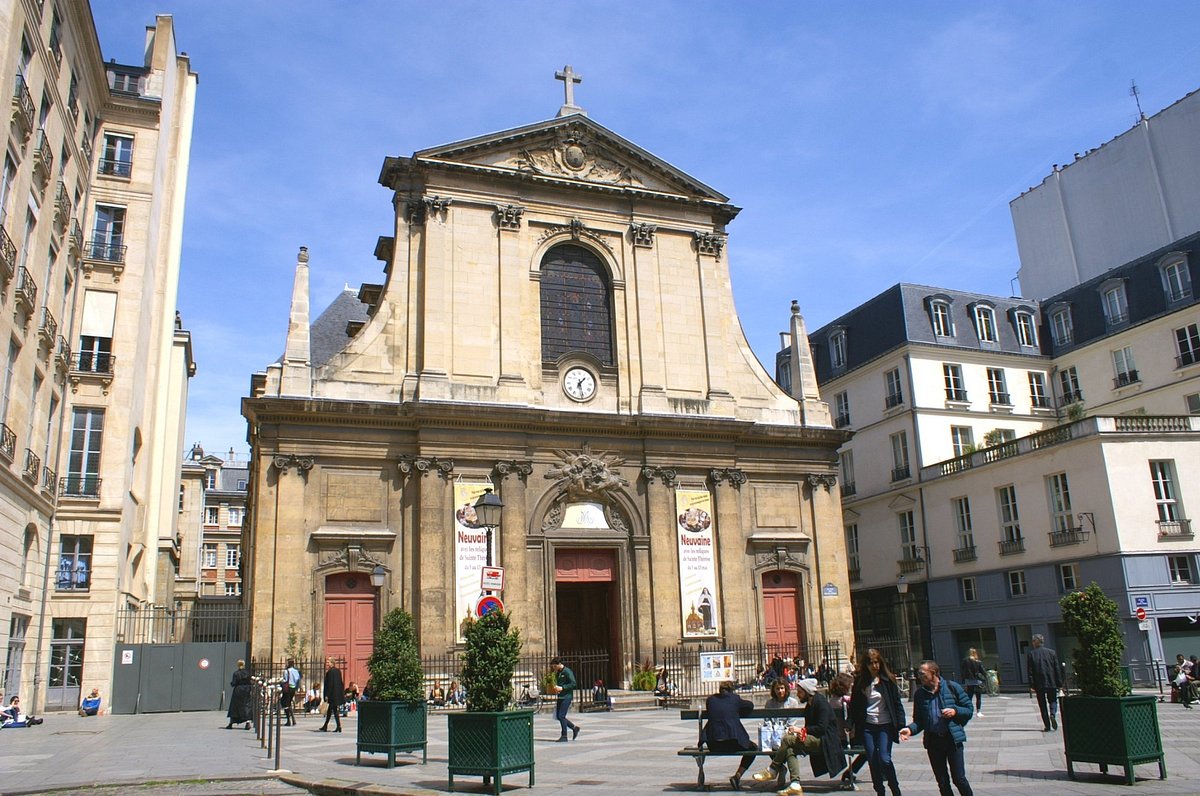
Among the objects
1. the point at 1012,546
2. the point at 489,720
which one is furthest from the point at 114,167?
the point at 1012,546

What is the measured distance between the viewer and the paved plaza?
10188 millimetres

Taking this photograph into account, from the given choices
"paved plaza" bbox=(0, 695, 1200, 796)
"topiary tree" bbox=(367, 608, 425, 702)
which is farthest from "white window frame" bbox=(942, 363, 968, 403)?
"topiary tree" bbox=(367, 608, 425, 702)

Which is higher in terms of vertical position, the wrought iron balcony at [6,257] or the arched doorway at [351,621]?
the wrought iron balcony at [6,257]

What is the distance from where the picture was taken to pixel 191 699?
23.8m

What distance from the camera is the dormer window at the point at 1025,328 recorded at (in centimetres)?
3697

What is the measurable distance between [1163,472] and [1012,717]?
510 inches

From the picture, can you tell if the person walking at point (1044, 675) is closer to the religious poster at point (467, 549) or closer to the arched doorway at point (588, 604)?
the arched doorway at point (588, 604)

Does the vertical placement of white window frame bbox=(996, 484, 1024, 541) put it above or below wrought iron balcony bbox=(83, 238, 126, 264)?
below

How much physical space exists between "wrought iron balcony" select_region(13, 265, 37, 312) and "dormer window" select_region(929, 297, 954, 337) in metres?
28.3

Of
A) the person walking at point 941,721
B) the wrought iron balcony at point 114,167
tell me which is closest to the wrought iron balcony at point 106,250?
the wrought iron balcony at point 114,167

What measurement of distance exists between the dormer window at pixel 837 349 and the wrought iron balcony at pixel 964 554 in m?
9.39

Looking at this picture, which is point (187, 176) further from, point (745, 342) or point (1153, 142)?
point (1153, 142)

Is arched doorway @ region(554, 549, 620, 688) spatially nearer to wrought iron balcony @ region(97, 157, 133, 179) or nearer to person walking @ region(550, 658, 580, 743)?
person walking @ region(550, 658, 580, 743)

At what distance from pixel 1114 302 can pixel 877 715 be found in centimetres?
3052
